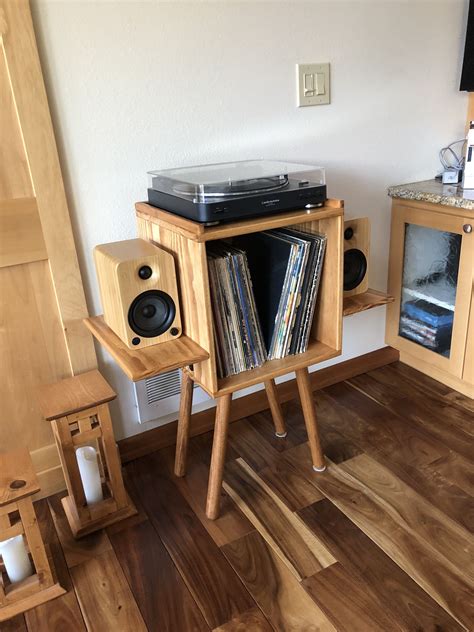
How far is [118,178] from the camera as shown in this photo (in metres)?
1.44

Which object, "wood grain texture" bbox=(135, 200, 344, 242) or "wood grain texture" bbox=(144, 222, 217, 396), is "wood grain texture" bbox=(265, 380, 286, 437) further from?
"wood grain texture" bbox=(135, 200, 344, 242)

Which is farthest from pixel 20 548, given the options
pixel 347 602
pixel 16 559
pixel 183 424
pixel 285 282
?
pixel 285 282

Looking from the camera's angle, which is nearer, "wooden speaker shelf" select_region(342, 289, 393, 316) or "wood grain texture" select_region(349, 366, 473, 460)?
"wooden speaker shelf" select_region(342, 289, 393, 316)

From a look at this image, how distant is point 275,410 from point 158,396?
375mm

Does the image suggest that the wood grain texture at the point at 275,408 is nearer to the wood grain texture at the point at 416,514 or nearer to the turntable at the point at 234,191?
the wood grain texture at the point at 416,514

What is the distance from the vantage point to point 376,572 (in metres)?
1.24

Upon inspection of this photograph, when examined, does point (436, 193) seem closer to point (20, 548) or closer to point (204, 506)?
point (204, 506)

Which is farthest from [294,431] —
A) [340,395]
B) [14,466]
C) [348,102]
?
[348,102]

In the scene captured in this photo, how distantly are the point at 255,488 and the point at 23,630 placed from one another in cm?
67

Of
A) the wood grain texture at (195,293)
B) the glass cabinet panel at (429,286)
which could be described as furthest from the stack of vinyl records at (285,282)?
the glass cabinet panel at (429,286)

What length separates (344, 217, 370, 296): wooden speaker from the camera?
5.07 feet

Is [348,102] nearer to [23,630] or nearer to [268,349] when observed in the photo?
[268,349]

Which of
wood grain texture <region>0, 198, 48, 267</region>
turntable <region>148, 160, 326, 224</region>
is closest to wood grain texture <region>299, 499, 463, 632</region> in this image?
turntable <region>148, 160, 326, 224</region>

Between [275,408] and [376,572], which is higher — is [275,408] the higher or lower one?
the higher one
